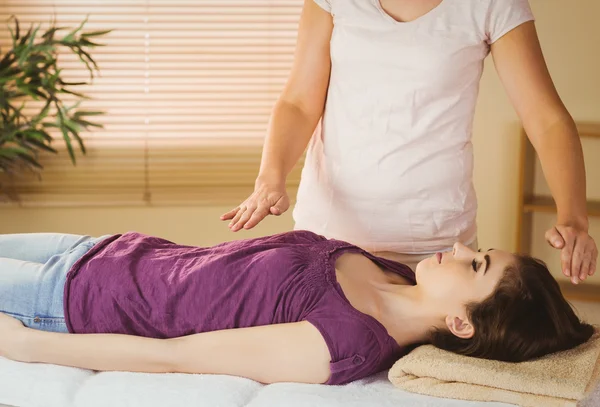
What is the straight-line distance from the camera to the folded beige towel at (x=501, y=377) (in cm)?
148

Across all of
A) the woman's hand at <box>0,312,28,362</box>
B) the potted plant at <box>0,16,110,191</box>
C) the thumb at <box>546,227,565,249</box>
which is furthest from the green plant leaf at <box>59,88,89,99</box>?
the thumb at <box>546,227,565,249</box>

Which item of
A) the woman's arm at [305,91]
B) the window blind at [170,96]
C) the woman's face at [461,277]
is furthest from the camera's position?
the window blind at [170,96]

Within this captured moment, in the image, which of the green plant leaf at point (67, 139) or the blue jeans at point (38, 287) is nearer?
the blue jeans at point (38, 287)

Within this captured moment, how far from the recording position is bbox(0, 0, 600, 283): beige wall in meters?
3.98

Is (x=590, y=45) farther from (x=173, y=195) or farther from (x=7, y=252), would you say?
(x=7, y=252)

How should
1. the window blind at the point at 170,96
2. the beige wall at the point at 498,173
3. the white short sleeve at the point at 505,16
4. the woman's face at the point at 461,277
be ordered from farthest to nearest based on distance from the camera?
the window blind at the point at 170,96
the beige wall at the point at 498,173
the white short sleeve at the point at 505,16
the woman's face at the point at 461,277

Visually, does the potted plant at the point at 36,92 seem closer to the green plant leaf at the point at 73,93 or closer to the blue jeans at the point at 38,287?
the green plant leaf at the point at 73,93

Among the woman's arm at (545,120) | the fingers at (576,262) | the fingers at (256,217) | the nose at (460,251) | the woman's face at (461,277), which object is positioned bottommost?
the woman's face at (461,277)

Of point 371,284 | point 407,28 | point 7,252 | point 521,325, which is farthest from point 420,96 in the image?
point 7,252

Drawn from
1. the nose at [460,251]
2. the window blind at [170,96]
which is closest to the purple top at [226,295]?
the nose at [460,251]

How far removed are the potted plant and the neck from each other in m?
2.42

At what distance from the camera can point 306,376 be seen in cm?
159

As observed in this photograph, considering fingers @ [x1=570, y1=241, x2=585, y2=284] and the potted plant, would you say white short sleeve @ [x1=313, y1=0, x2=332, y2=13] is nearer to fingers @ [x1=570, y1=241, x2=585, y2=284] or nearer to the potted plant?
fingers @ [x1=570, y1=241, x2=585, y2=284]

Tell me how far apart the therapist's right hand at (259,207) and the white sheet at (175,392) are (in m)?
0.31
